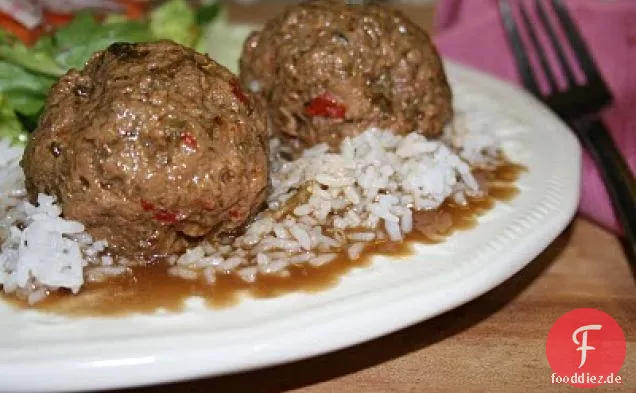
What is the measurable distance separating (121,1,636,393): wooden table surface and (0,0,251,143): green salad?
1.94m

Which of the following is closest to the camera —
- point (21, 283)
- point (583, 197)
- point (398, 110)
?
point (21, 283)

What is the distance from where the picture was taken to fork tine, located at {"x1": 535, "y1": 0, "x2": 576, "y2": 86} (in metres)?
4.82

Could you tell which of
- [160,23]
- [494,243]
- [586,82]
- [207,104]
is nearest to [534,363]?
[494,243]

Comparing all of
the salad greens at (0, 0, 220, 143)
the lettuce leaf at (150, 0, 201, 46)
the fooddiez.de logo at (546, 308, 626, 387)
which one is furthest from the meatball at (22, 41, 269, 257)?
the lettuce leaf at (150, 0, 201, 46)

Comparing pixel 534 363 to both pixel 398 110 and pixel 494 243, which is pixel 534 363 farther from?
pixel 398 110

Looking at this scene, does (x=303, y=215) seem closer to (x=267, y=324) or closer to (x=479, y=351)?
(x=267, y=324)

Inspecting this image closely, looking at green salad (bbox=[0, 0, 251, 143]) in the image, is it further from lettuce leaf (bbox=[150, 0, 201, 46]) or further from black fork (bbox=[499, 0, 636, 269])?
black fork (bbox=[499, 0, 636, 269])

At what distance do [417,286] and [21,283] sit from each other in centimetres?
132

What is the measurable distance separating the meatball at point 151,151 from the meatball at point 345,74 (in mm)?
530

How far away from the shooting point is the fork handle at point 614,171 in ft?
11.7

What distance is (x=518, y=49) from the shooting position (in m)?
5.11

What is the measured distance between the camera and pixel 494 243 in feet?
9.95

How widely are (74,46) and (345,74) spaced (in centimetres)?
178

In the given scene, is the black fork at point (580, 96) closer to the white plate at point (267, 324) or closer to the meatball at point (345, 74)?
the white plate at point (267, 324)
